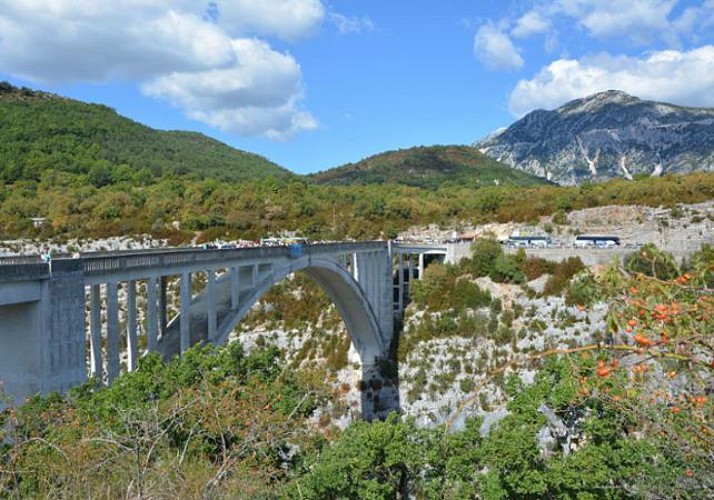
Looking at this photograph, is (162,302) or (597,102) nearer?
(162,302)

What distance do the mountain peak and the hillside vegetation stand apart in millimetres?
46661

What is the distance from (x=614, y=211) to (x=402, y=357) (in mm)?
22823

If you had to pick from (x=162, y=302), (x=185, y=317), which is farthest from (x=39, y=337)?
(x=162, y=302)

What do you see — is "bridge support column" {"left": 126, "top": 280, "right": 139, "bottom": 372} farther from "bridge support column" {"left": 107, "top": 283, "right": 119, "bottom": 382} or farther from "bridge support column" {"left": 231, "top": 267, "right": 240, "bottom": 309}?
"bridge support column" {"left": 231, "top": 267, "right": 240, "bottom": 309}

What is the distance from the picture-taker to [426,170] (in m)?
117

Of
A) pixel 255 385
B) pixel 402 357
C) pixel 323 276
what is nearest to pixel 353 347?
pixel 402 357

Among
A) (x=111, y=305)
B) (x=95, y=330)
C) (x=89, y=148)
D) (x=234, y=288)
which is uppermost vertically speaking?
(x=89, y=148)

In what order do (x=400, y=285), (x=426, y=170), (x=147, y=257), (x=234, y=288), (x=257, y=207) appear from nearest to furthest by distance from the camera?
(x=147, y=257) → (x=234, y=288) → (x=400, y=285) → (x=257, y=207) → (x=426, y=170)

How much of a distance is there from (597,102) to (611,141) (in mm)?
21097

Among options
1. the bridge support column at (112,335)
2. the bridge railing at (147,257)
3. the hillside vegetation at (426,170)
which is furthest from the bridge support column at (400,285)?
the hillside vegetation at (426,170)

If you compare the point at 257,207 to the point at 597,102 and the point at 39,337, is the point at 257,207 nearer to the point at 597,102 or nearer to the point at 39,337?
the point at 39,337

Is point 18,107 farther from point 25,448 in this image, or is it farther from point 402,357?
point 25,448

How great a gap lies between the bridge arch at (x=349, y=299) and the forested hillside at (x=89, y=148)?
1534 inches

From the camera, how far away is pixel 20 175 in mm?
55156
